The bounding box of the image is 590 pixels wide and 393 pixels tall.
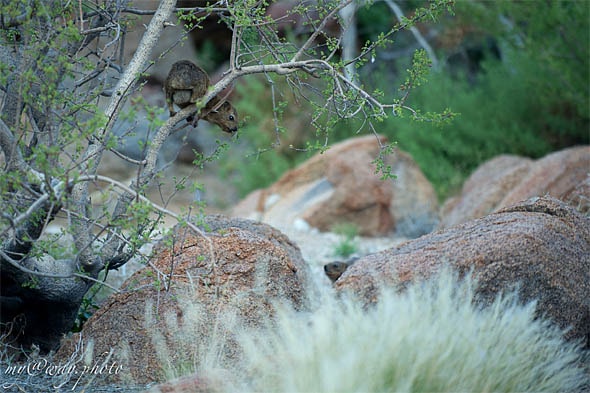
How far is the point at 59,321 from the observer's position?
4.37m

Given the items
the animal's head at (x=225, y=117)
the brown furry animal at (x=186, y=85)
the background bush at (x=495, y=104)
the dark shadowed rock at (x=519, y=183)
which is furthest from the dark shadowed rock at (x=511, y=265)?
the background bush at (x=495, y=104)

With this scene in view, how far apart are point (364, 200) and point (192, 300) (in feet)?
15.2

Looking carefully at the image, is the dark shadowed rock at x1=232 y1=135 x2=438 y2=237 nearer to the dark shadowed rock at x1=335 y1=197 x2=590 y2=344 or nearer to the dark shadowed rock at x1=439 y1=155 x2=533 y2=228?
the dark shadowed rock at x1=439 y1=155 x2=533 y2=228

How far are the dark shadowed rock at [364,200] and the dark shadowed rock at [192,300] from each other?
4.18 metres

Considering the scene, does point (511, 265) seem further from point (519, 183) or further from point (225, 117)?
point (519, 183)

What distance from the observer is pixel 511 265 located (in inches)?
140

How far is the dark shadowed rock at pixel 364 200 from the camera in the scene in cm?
834

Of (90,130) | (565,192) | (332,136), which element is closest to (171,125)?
(90,130)

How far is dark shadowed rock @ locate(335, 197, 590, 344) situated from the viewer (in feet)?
11.6

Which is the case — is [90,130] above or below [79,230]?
above

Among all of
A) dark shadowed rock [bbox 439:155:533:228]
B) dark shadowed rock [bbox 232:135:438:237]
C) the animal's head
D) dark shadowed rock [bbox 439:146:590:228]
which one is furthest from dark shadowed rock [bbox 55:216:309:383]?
dark shadowed rock [bbox 232:135:438:237]

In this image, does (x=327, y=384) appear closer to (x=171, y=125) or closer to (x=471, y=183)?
(x=171, y=125)

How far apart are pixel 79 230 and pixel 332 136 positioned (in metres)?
7.83

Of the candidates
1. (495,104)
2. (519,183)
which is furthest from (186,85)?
(495,104)
